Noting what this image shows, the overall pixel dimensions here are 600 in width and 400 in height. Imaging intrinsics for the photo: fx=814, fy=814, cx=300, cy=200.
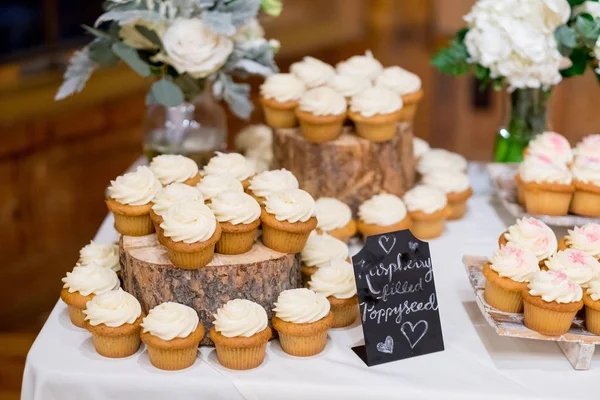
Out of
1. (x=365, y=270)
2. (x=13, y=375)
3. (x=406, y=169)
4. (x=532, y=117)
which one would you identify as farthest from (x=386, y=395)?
(x=13, y=375)

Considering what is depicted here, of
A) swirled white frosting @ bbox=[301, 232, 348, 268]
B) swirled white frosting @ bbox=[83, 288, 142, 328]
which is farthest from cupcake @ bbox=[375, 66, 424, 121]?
swirled white frosting @ bbox=[83, 288, 142, 328]

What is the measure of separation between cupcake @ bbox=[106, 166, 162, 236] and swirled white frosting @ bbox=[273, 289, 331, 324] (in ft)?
1.14

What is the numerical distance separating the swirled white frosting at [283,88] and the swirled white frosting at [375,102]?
161 mm

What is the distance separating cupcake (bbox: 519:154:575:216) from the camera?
2.02 m

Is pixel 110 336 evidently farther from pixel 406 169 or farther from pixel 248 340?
pixel 406 169

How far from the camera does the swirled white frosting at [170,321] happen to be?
1.54 meters

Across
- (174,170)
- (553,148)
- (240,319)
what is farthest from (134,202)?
(553,148)

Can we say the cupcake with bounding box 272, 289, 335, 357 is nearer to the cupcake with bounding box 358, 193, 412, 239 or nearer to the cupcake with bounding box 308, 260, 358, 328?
the cupcake with bounding box 308, 260, 358, 328

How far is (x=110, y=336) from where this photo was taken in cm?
158

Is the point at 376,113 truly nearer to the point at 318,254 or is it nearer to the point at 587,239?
the point at 318,254

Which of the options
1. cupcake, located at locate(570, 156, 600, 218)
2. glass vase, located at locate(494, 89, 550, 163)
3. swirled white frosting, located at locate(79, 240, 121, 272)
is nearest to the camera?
swirled white frosting, located at locate(79, 240, 121, 272)

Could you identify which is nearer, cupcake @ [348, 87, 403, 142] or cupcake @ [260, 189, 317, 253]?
cupcake @ [260, 189, 317, 253]

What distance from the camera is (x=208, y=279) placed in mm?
1638

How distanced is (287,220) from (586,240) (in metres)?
0.64
